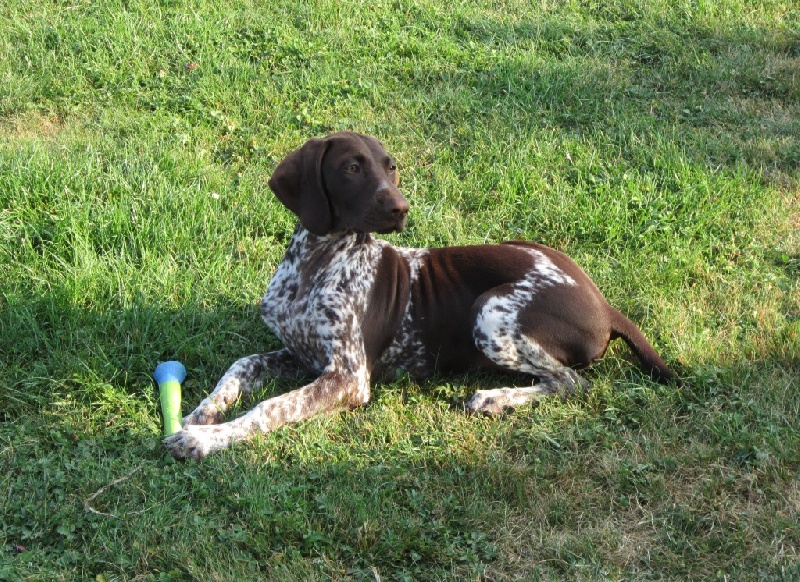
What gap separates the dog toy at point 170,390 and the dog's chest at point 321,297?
1.84 ft

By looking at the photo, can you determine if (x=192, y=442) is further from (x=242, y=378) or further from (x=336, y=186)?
(x=336, y=186)

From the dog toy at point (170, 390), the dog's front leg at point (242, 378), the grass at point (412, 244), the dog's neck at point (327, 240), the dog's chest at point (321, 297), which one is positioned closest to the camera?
the grass at point (412, 244)

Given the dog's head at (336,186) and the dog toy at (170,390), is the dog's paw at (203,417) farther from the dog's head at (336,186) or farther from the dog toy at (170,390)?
the dog's head at (336,186)

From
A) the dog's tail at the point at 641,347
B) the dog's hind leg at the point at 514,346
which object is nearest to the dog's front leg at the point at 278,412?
the dog's hind leg at the point at 514,346

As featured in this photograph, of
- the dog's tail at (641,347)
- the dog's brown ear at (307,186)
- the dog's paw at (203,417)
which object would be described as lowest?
the dog's paw at (203,417)

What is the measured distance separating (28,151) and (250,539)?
3916 millimetres

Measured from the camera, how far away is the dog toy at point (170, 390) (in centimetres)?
461

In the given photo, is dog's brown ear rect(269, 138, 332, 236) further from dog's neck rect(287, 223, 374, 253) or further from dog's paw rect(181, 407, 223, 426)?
dog's paw rect(181, 407, 223, 426)

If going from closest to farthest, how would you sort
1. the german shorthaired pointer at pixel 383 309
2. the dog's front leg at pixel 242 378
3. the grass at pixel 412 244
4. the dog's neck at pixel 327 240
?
1. the grass at pixel 412 244
2. the dog's front leg at pixel 242 378
3. the german shorthaired pointer at pixel 383 309
4. the dog's neck at pixel 327 240

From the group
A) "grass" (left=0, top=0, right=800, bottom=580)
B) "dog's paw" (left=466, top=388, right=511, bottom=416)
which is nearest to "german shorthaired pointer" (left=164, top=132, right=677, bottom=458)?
"dog's paw" (left=466, top=388, right=511, bottom=416)

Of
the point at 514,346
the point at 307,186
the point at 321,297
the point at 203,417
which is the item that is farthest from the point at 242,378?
the point at 514,346

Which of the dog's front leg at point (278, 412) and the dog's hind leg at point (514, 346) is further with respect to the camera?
the dog's hind leg at point (514, 346)

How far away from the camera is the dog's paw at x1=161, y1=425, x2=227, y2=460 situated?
436 centimetres

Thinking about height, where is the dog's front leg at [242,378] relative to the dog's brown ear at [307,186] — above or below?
below
